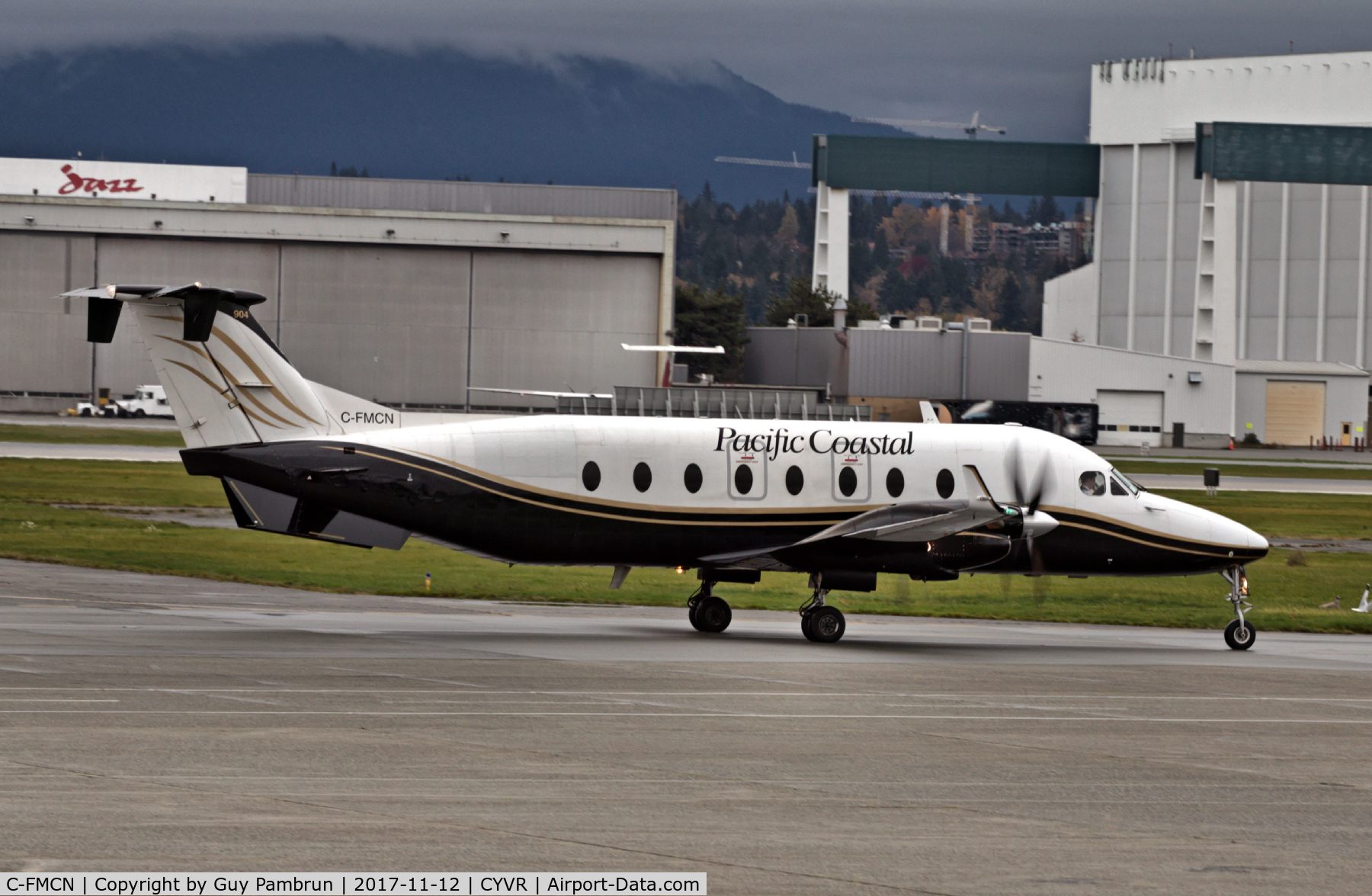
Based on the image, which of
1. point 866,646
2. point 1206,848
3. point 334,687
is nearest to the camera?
point 1206,848

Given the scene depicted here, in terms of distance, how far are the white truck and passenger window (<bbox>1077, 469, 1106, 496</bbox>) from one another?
84.2 meters

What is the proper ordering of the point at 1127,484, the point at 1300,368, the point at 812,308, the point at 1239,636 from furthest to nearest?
the point at 812,308, the point at 1300,368, the point at 1127,484, the point at 1239,636

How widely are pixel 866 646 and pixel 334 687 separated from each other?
10162mm

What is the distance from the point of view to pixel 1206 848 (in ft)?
40.0

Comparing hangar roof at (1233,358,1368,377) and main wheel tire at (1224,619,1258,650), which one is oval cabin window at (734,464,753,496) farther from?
hangar roof at (1233,358,1368,377)

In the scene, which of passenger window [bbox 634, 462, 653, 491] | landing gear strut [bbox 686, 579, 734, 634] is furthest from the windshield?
passenger window [bbox 634, 462, 653, 491]

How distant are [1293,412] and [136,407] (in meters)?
86.2

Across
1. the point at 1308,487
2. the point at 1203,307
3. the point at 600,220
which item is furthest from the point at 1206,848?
the point at 1203,307

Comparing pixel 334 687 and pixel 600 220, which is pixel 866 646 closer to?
pixel 334 687

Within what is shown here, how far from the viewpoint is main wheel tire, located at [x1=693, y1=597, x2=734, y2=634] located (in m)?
26.2

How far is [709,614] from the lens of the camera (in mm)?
26203

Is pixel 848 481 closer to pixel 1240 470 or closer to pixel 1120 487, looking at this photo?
pixel 1120 487

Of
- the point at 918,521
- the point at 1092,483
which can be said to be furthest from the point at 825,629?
the point at 1092,483

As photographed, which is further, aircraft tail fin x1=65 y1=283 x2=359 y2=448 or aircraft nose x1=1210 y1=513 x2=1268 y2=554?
aircraft nose x1=1210 y1=513 x2=1268 y2=554
